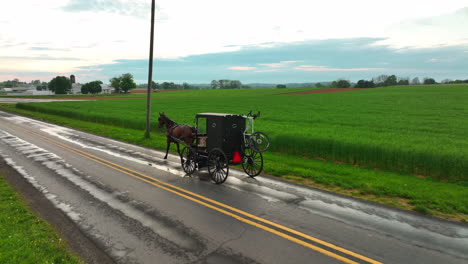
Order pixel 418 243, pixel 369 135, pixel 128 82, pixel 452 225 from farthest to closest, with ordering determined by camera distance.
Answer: pixel 128 82
pixel 369 135
pixel 452 225
pixel 418 243

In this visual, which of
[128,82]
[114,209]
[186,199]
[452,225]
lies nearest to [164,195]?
[186,199]

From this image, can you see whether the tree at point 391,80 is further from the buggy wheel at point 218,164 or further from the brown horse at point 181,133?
the buggy wheel at point 218,164

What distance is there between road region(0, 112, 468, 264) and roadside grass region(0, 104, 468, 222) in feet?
2.26

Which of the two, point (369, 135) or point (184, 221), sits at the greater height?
point (369, 135)

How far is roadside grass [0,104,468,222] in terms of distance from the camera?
756 centimetres

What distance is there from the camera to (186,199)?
823cm

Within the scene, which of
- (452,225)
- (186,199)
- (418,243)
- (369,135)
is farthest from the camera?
(369,135)

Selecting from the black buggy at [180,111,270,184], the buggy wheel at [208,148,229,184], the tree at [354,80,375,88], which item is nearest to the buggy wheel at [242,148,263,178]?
the black buggy at [180,111,270,184]

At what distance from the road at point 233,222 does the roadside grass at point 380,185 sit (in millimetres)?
688

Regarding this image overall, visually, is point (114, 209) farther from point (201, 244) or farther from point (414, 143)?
point (414, 143)

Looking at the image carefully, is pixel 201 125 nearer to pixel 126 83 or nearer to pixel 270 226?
pixel 270 226

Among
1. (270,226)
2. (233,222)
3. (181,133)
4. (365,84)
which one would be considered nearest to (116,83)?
(365,84)

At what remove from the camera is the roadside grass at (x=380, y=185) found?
756 centimetres

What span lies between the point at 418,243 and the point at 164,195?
256 inches
